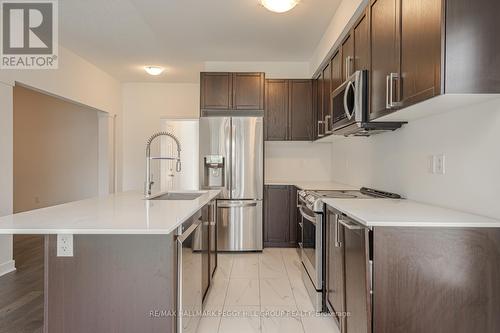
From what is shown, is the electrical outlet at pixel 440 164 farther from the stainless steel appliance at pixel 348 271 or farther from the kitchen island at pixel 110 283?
the kitchen island at pixel 110 283

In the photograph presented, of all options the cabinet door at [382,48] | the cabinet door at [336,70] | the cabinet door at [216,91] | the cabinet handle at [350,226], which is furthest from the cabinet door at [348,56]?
the cabinet door at [216,91]

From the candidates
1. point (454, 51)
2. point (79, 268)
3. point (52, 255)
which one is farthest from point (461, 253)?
point (52, 255)

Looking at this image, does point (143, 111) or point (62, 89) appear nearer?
point (62, 89)

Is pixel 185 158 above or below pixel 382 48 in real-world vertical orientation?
below

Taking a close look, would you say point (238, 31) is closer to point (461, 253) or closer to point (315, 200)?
point (315, 200)

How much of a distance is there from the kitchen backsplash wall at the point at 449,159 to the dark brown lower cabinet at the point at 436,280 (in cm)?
28

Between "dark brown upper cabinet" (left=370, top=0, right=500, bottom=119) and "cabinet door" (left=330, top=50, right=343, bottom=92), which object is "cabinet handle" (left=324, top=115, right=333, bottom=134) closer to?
"cabinet door" (left=330, top=50, right=343, bottom=92)

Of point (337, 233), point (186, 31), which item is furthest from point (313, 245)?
point (186, 31)

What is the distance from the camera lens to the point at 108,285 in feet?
4.95

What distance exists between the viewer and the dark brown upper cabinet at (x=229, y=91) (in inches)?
174

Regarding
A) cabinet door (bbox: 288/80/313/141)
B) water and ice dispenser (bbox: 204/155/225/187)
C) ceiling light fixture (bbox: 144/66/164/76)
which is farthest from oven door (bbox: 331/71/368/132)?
ceiling light fixture (bbox: 144/66/164/76)

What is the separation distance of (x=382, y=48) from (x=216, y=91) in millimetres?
2734

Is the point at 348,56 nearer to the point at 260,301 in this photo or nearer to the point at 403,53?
the point at 403,53

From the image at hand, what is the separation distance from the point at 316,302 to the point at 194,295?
104 centimetres
